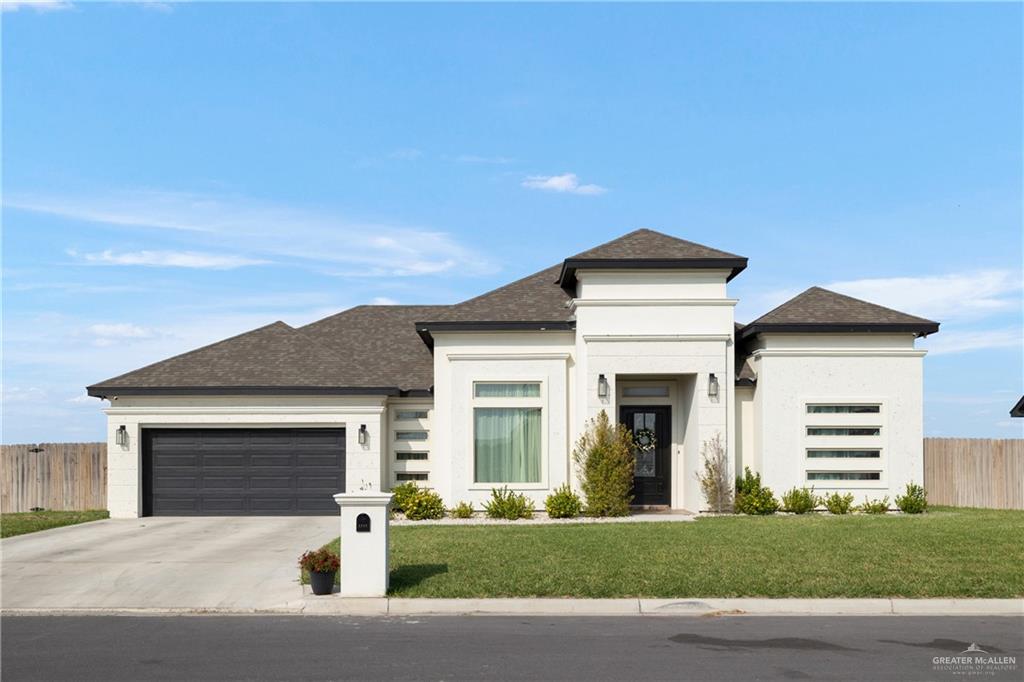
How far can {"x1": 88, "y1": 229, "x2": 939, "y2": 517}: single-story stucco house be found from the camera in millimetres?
21891

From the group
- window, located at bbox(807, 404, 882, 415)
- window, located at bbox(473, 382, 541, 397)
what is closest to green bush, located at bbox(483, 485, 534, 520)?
window, located at bbox(473, 382, 541, 397)

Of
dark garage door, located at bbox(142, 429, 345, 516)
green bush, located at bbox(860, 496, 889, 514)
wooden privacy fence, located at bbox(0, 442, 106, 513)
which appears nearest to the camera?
green bush, located at bbox(860, 496, 889, 514)

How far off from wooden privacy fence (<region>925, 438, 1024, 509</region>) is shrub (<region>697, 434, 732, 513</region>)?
27.2 feet

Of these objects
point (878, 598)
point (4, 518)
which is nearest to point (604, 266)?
point (878, 598)

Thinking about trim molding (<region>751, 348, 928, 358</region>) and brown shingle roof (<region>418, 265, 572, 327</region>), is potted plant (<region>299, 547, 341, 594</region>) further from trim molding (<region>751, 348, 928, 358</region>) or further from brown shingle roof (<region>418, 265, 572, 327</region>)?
trim molding (<region>751, 348, 928, 358</region>)

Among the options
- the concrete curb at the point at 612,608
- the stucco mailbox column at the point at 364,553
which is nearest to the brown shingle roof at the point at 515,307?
the stucco mailbox column at the point at 364,553

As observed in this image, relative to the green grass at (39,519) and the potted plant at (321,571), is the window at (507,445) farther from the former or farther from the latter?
the potted plant at (321,571)

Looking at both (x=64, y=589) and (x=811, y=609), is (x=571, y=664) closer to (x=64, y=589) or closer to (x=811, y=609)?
(x=811, y=609)

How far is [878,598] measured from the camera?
1188 cm

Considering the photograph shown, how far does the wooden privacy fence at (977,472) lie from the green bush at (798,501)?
660 centimetres

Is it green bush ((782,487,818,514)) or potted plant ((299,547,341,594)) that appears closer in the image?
potted plant ((299,547,341,594))

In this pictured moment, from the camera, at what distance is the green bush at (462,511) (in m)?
21.7

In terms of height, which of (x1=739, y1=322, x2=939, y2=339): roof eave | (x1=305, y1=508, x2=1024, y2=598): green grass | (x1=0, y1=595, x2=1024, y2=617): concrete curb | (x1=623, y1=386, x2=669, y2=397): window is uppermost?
(x1=739, y1=322, x2=939, y2=339): roof eave

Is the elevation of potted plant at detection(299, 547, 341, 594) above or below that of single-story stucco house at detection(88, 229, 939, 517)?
below
